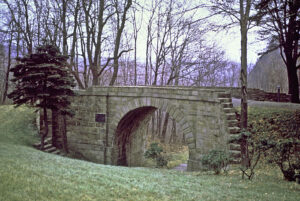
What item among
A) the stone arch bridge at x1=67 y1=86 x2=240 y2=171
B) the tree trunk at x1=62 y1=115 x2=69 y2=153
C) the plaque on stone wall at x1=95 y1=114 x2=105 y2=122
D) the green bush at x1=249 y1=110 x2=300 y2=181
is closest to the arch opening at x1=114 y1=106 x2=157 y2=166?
the stone arch bridge at x1=67 y1=86 x2=240 y2=171

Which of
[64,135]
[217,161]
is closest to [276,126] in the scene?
[217,161]

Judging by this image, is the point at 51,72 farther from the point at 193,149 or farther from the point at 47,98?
the point at 193,149

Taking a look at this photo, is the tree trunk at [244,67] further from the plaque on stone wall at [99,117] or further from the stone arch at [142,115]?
the plaque on stone wall at [99,117]

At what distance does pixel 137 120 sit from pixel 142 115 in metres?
0.46

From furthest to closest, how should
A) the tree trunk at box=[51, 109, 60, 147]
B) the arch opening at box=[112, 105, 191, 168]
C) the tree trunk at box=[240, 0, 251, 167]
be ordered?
the tree trunk at box=[51, 109, 60, 147] < the arch opening at box=[112, 105, 191, 168] < the tree trunk at box=[240, 0, 251, 167]

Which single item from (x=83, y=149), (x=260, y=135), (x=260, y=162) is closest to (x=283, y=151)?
(x=260, y=162)

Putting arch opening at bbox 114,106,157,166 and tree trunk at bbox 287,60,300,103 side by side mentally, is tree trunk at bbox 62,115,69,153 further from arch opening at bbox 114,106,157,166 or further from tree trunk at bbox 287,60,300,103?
tree trunk at bbox 287,60,300,103

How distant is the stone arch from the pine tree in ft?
9.53

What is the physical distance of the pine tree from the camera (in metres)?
12.9

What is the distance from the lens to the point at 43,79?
13.1 metres

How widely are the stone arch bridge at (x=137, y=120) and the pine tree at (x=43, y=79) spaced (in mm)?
2341

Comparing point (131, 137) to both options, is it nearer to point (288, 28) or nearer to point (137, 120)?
point (137, 120)

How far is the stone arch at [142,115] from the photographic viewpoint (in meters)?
12.7

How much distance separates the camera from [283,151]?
757 cm
